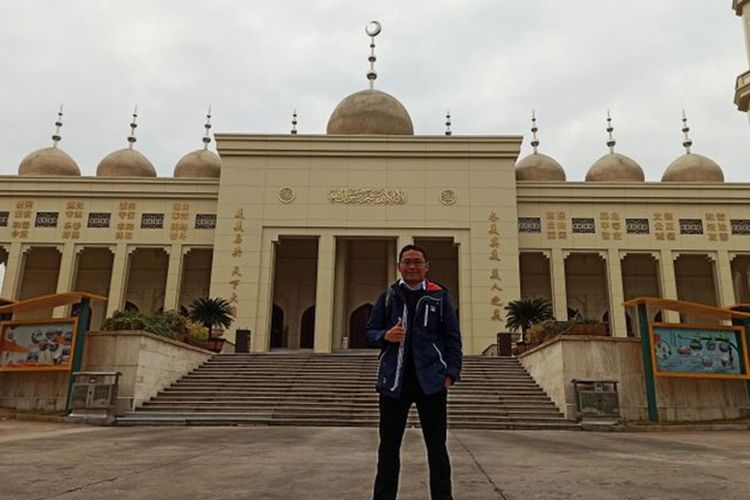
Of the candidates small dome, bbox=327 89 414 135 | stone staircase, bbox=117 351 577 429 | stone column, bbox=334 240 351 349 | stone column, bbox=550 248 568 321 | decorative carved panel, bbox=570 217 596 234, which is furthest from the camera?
small dome, bbox=327 89 414 135

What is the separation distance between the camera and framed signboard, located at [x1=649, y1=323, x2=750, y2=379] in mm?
11695

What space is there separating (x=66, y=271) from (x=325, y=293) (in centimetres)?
1105

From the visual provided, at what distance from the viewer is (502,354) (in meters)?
17.8

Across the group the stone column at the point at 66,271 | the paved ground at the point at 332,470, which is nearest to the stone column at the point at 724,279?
the paved ground at the point at 332,470

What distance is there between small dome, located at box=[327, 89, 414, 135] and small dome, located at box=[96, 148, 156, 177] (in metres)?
9.89

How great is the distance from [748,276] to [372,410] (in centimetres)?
2231

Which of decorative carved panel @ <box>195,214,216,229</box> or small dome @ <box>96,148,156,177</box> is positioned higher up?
small dome @ <box>96,148,156,177</box>

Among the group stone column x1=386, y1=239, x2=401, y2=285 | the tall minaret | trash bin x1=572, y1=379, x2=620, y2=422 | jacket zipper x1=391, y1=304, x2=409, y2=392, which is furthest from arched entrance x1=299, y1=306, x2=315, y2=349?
jacket zipper x1=391, y1=304, x2=409, y2=392

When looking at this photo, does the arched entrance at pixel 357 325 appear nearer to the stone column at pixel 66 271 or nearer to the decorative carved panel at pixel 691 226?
the stone column at pixel 66 271

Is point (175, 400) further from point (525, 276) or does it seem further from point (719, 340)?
point (525, 276)

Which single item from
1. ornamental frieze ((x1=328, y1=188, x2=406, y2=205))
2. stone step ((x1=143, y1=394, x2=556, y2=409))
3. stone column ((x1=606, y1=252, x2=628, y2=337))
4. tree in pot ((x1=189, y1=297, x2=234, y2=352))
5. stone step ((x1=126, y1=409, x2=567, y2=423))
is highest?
ornamental frieze ((x1=328, y1=188, x2=406, y2=205))

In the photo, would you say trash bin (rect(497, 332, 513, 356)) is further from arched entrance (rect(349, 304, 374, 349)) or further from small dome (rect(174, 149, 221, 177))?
small dome (rect(174, 149, 221, 177))

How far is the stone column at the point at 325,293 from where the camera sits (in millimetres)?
21359

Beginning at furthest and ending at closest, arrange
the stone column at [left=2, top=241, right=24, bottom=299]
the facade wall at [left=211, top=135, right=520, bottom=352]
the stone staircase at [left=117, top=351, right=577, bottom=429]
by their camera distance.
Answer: the stone column at [left=2, top=241, right=24, bottom=299], the facade wall at [left=211, top=135, right=520, bottom=352], the stone staircase at [left=117, top=351, right=577, bottom=429]
